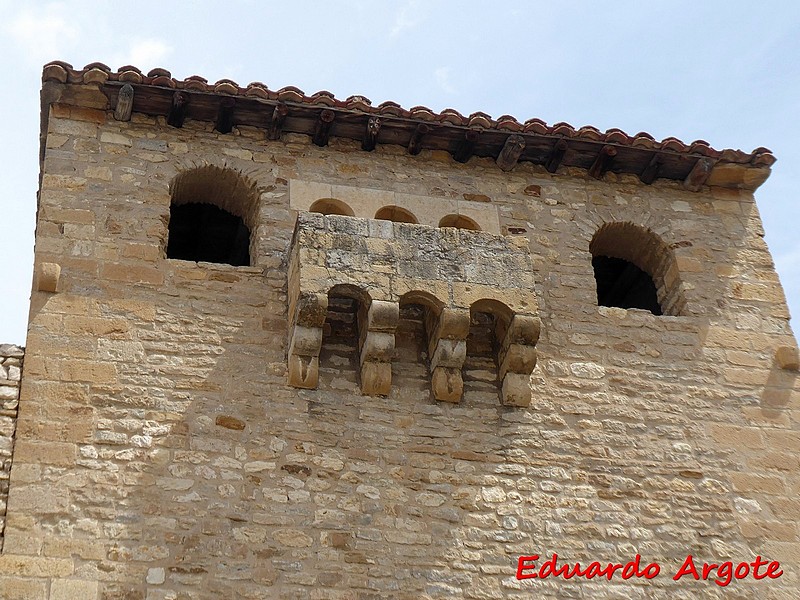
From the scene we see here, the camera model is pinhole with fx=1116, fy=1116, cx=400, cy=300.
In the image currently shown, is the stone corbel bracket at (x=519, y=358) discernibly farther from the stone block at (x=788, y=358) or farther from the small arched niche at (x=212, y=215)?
the small arched niche at (x=212, y=215)

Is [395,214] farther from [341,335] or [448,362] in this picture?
[448,362]

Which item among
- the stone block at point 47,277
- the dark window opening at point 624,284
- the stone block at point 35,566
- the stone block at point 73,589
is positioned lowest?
the stone block at point 73,589

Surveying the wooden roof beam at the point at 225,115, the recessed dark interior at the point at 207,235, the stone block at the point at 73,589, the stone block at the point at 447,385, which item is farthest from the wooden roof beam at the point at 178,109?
the stone block at the point at 73,589

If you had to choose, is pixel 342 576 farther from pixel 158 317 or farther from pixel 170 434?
Answer: pixel 158 317

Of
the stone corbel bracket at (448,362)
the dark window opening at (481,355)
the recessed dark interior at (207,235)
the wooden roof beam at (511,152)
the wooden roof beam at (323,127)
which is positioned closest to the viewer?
the stone corbel bracket at (448,362)

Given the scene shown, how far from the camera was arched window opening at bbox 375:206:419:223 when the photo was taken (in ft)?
29.1

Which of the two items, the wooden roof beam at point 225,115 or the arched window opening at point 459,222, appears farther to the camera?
the arched window opening at point 459,222

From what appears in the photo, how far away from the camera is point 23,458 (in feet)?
22.8

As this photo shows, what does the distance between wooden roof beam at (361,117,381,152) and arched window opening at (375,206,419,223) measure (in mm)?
600

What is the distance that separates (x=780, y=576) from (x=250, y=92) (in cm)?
528

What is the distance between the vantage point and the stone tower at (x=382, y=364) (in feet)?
22.9

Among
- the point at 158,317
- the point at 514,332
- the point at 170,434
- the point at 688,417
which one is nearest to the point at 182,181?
the point at 158,317

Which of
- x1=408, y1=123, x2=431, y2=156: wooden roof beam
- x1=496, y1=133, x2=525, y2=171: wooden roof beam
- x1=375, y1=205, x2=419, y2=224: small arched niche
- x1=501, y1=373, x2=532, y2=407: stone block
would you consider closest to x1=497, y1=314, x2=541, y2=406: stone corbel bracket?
x1=501, y1=373, x2=532, y2=407: stone block

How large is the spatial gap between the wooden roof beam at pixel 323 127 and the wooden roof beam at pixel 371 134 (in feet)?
0.95
